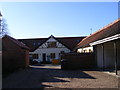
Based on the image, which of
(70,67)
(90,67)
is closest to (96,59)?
(90,67)

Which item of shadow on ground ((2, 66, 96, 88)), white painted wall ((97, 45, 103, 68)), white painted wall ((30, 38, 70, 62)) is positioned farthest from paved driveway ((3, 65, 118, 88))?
white painted wall ((30, 38, 70, 62))

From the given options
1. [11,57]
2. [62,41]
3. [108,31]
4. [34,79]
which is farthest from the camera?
[62,41]

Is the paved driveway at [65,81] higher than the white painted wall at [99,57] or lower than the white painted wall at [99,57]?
lower

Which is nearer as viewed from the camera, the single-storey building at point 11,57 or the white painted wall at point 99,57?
the single-storey building at point 11,57

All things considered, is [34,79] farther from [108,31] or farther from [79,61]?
[108,31]

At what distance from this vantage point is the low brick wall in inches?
787

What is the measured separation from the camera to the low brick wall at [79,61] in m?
20.0

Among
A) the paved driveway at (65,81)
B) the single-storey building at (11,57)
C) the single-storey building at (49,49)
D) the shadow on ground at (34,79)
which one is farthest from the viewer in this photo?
the single-storey building at (49,49)

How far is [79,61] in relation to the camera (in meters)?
20.2

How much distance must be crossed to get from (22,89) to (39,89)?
2.92 feet

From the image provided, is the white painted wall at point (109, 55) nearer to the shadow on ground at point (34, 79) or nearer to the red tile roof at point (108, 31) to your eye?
the red tile roof at point (108, 31)

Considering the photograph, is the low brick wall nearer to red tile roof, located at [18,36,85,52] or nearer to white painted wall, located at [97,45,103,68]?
white painted wall, located at [97,45,103,68]

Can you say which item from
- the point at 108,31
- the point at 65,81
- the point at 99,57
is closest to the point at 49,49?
the point at 99,57

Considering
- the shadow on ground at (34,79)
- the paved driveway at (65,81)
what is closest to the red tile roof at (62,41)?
the shadow on ground at (34,79)
